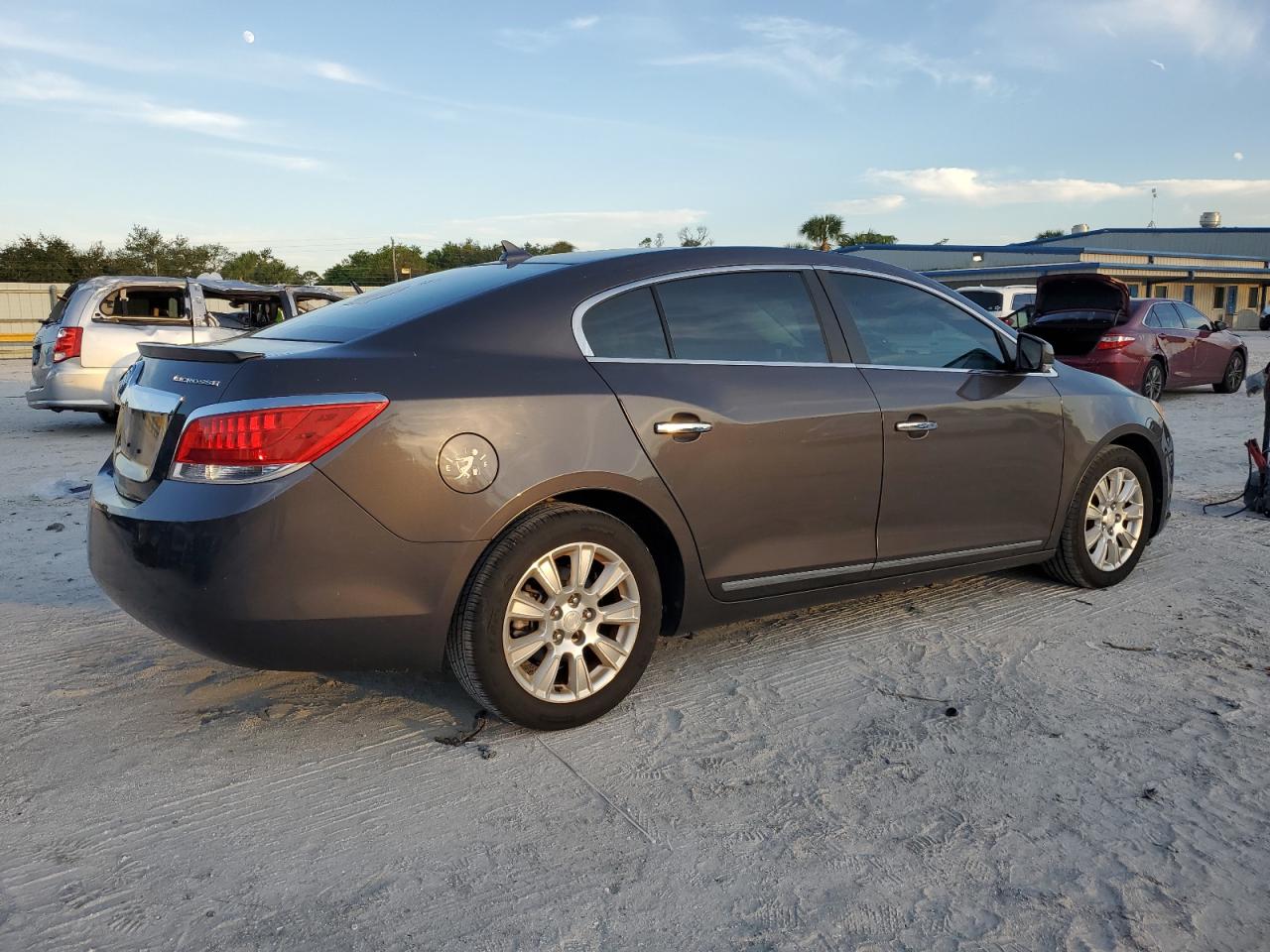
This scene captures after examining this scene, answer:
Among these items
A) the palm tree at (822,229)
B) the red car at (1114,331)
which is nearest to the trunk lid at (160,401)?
the red car at (1114,331)

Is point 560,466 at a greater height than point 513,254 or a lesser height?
lesser

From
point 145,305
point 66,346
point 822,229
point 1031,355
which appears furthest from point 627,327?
point 822,229

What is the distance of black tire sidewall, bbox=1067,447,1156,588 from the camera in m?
5.11

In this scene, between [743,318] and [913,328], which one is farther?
[913,328]

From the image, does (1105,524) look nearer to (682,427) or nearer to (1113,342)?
(682,427)

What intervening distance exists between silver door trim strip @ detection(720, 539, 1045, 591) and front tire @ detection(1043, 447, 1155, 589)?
318 mm

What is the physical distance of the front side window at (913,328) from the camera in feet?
14.6

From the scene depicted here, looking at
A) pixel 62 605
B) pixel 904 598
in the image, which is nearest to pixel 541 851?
pixel 904 598

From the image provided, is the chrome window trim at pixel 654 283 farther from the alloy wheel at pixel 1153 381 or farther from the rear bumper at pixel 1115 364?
the alloy wheel at pixel 1153 381

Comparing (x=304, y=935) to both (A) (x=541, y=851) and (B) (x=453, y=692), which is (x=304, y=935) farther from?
(B) (x=453, y=692)

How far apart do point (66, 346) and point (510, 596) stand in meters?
9.68

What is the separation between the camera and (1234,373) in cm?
1591

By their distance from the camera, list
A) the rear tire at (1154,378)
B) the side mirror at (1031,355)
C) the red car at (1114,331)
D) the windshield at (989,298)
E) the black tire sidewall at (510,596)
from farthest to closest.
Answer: the windshield at (989,298) < the rear tire at (1154,378) < the red car at (1114,331) < the side mirror at (1031,355) < the black tire sidewall at (510,596)

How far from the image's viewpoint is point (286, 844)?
9.46ft
